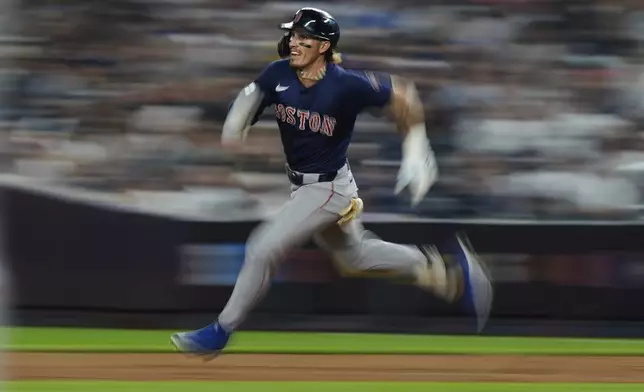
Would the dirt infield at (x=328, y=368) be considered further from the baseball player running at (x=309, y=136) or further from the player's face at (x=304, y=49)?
the player's face at (x=304, y=49)

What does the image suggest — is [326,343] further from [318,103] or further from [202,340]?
[318,103]

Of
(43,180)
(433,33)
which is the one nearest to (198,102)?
(43,180)

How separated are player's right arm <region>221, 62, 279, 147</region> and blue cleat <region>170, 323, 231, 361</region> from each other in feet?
2.99

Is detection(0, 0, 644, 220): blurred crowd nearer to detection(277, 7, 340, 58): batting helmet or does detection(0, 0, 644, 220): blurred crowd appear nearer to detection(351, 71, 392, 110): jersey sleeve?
detection(351, 71, 392, 110): jersey sleeve

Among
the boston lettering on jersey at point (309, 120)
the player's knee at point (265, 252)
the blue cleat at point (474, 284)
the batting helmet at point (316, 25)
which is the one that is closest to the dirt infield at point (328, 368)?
the blue cleat at point (474, 284)

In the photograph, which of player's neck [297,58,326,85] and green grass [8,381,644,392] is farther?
green grass [8,381,644,392]

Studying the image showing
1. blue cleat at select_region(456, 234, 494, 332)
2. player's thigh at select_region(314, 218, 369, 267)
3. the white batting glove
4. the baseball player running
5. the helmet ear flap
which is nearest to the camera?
the white batting glove

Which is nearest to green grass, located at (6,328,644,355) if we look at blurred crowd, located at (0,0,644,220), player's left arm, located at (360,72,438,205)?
blurred crowd, located at (0,0,644,220)

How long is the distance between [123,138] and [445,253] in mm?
2664

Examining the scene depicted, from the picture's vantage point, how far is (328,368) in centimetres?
748

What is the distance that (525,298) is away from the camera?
29.2 ft

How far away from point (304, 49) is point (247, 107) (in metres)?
0.39

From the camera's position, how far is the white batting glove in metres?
5.56

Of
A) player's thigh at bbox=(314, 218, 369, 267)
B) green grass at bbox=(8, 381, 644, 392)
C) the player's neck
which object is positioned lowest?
green grass at bbox=(8, 381, 644, 392)
